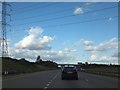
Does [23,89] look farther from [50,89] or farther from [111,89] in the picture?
[111,89]

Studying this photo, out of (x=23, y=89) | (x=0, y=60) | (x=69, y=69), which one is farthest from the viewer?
(x=0, y=60)

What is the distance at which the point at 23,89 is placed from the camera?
24.6 m

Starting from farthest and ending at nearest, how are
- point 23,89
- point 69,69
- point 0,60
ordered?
point 0,60, point 69,69, point 23,89

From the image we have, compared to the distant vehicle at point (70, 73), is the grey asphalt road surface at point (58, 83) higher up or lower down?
lower down

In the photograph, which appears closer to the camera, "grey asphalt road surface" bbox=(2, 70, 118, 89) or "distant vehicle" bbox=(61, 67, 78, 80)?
"grey asphalt road surface" bbox=(2, 70, 118, 89)

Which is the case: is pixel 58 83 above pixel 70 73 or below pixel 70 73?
below

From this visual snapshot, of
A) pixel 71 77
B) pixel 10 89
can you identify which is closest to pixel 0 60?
pixel 71 77

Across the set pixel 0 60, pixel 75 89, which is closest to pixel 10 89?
pixel 75 89

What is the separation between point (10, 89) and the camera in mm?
24766

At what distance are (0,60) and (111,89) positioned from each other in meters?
83.0

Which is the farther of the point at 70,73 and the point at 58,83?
the point at 70,73

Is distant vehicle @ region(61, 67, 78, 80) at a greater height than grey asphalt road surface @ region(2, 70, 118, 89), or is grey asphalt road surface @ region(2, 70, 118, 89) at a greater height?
distant vehicle @ region(61, 67, 78, 80)

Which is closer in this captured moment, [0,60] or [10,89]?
[10,89]

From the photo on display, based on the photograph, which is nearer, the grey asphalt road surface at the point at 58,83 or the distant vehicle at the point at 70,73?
the grey asphalt road surface at the point at 58,83
